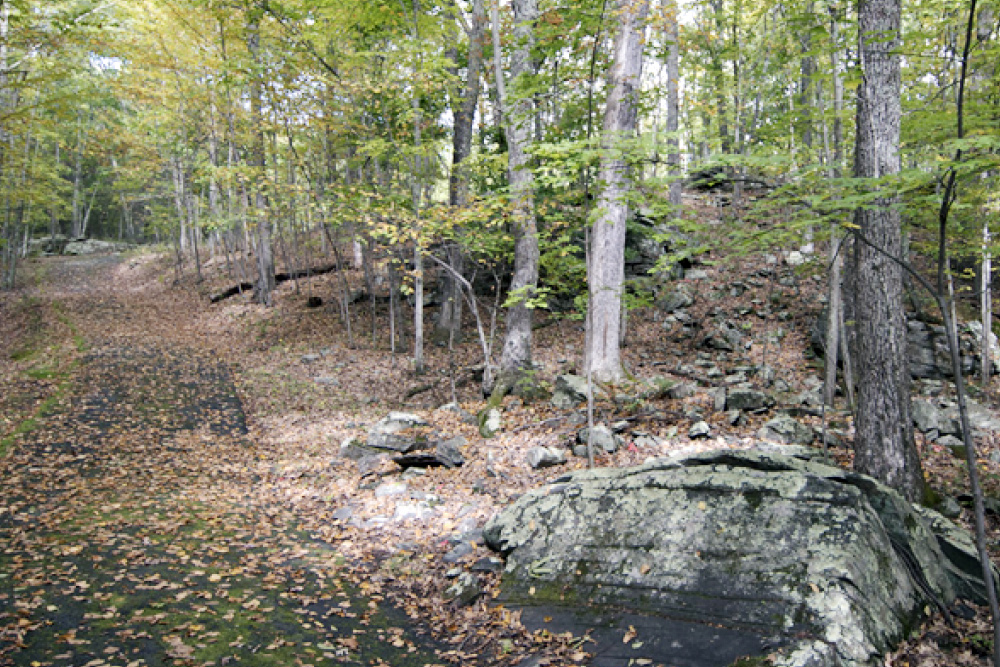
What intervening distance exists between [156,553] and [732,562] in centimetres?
534

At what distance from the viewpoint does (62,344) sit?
46.1ft

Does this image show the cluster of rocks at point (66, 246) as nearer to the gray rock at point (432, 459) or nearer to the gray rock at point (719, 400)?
the gray rock at point (432, 459)

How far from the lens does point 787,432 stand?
22.4 feet

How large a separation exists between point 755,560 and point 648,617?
35.0 inches

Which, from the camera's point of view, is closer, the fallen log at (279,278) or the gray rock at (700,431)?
the gray rock at (700,431)

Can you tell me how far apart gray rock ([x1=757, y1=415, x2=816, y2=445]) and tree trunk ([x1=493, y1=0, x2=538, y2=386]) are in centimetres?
393

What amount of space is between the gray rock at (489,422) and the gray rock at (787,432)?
12.5ft

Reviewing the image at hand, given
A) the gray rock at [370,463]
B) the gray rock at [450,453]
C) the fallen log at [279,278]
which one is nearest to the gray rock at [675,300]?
the gray rock at [450,453]

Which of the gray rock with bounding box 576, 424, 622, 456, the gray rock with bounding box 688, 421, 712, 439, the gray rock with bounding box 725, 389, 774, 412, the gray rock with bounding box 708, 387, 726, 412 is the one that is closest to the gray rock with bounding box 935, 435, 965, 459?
the gray rock with bounding box 725, 389, 774, 412

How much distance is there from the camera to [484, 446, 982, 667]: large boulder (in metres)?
A: 3.44

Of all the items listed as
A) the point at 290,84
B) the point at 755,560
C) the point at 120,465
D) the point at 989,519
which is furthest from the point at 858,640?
the point at 290,84

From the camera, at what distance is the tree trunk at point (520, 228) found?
8.41 m

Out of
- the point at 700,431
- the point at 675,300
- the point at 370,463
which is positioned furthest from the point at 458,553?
the point at 675,300

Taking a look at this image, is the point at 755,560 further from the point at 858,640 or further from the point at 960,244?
the point at 960,244
